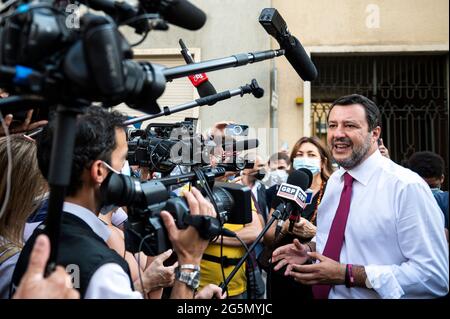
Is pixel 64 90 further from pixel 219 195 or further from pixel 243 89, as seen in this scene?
pixel 243 89

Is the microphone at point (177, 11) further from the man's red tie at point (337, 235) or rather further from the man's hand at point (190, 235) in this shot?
the man's red tie at point (337, 235)

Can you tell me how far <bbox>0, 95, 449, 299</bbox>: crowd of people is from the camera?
1.38 meters

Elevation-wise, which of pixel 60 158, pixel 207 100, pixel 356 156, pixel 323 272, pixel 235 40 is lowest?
pixel 323 272

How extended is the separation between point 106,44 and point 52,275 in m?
0.52

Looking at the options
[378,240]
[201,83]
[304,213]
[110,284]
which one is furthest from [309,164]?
[110,284]

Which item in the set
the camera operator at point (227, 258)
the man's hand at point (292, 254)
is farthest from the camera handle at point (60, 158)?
the camera operator at point (227, 258)

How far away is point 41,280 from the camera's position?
1035mm

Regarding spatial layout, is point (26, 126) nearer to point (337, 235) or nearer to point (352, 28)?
point (337, 235)

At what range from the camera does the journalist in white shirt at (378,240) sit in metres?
1.99

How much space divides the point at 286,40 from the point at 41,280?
127cm

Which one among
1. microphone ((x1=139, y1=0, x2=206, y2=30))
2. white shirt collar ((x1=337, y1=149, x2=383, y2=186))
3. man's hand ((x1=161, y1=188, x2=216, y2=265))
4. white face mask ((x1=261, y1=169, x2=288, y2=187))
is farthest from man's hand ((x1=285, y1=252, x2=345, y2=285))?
white face mask ((x1=261, y1=169, x2=288, y2=187))

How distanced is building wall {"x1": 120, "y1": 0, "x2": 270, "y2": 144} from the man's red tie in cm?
456
